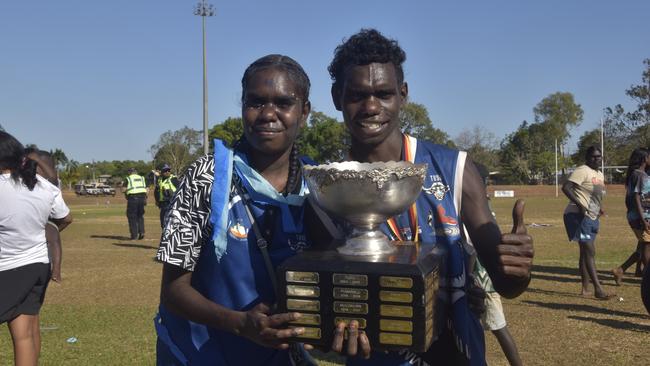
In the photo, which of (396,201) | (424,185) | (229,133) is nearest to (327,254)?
(396,201)

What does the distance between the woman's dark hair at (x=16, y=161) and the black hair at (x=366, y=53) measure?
2653mm

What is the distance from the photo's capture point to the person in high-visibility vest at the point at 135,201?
14289 mm

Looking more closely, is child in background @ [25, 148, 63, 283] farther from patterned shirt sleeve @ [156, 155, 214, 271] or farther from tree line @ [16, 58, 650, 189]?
tree line @ [16, 58, 650, 189]

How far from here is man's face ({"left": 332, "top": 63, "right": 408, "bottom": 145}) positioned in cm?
208

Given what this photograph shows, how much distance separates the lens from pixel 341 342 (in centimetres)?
167

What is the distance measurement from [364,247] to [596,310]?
18.9ft

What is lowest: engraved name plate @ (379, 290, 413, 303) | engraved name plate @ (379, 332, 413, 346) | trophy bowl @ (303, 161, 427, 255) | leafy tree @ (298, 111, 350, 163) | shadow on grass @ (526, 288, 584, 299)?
shadow on grass @ (526, 288, 584, 299)

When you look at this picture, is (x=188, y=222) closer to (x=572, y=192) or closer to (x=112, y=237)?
(x=572, y=192)

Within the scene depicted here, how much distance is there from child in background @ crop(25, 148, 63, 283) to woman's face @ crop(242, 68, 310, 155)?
3288 mm

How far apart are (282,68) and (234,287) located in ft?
2.55

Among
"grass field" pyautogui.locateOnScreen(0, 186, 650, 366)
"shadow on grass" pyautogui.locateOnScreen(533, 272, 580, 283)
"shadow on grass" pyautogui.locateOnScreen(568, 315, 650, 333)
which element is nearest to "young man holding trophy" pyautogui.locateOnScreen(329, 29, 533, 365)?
"grass field" pyautogui.locateOnScreen(0, 186, 650, 366)

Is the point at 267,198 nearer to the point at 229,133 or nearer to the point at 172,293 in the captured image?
the point at 172,293

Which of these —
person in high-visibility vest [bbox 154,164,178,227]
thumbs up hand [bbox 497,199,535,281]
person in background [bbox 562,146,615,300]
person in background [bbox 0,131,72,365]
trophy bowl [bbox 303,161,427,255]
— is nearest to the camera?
trophy bowl [bbox 303,161,427,255]

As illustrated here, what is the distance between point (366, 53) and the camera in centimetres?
209
